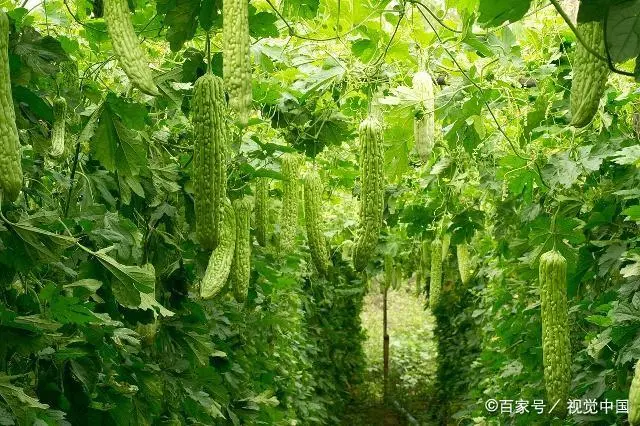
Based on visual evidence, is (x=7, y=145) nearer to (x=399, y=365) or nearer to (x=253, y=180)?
(x=253, y=180)

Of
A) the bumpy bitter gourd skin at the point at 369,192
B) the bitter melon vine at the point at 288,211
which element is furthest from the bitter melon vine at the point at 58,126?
the bitter melon vine at the point at 288,211

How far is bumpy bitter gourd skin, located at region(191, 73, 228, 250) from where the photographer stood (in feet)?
7.36

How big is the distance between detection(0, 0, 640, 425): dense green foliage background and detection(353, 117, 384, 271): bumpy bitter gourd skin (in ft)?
1.21

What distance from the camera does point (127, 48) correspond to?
1.89m

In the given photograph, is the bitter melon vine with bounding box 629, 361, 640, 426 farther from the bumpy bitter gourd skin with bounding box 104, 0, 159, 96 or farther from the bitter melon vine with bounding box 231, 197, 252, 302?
the bumpy bitter gourd skin with bounding box 104, 0, 159, 96

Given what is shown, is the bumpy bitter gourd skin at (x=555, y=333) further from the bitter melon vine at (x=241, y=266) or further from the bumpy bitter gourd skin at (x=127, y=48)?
the bumpy bitter gourd skin at (x=127, y=48)

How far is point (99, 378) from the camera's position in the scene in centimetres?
338

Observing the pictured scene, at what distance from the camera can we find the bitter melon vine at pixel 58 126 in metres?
2.88

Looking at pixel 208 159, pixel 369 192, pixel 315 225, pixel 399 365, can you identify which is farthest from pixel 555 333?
pixel 399 365

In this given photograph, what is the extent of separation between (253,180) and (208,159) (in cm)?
260

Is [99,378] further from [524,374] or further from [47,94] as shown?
[524,374]

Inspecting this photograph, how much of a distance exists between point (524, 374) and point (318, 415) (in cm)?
478

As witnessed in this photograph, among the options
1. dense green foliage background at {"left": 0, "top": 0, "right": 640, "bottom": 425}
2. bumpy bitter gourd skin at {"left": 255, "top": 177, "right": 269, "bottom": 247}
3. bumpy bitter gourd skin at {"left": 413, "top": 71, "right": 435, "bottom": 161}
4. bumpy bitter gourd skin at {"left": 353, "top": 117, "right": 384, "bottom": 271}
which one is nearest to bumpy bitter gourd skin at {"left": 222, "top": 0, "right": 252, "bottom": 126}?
dense green foliage background at {"left": 0, "top": 0, "right": 640, "bottom": 425}

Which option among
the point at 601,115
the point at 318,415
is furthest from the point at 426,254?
the point at 601,115
